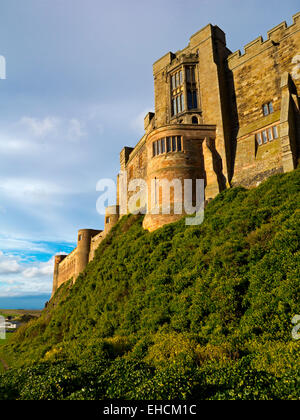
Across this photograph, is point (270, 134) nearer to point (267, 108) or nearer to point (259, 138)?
point (259, 138)

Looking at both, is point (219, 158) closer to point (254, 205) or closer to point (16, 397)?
point (254, 205)

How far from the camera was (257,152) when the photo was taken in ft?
80.9

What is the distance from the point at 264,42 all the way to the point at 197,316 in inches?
1026

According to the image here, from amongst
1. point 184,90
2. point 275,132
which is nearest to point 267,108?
point 275,132

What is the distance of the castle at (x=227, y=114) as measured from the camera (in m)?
23.4

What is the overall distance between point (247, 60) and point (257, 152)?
10230mm

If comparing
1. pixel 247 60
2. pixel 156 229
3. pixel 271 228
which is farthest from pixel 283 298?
pixel 247 60

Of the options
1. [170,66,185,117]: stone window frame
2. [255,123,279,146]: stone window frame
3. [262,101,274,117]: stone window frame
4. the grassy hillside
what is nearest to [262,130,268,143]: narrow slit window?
[255,123,279,146]: stone window frame

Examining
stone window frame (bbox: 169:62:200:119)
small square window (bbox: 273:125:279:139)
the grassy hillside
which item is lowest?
the grassy hillside

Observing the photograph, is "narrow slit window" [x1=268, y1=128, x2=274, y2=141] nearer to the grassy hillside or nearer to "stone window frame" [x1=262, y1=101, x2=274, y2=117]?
"stone window frame" [x1=262, y1=101, x2=274, y2=117]

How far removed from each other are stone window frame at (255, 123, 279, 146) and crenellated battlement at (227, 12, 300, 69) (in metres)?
8.18

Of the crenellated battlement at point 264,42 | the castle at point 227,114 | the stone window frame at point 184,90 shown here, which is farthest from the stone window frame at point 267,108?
the stone window frame at point 184,90

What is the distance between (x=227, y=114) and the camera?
93.1 feet

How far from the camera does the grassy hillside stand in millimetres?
7434
